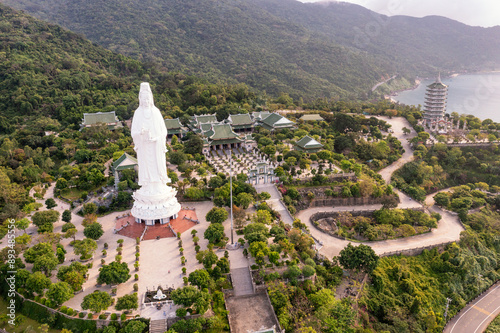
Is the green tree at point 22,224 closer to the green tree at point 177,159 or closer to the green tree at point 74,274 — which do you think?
the green tree at point 74,274

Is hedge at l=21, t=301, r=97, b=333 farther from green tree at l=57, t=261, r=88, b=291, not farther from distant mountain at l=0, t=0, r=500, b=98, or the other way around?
distant mountain at l=0, t=0, r=500, b=98

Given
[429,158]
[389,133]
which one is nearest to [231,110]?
[389,133]

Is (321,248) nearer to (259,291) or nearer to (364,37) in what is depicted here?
(259,291)

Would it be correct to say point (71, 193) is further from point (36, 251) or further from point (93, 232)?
point (36, 251)


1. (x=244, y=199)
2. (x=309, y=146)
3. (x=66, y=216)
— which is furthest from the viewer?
(x=309, y=146)

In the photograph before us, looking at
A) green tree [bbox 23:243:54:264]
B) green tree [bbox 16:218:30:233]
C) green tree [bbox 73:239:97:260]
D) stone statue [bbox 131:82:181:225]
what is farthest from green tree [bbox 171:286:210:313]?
green tree [bbox 16:218:30:233]

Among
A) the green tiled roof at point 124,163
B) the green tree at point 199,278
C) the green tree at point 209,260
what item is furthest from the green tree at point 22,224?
the green tree at point 209,260

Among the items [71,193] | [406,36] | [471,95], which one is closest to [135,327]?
[71,193]
